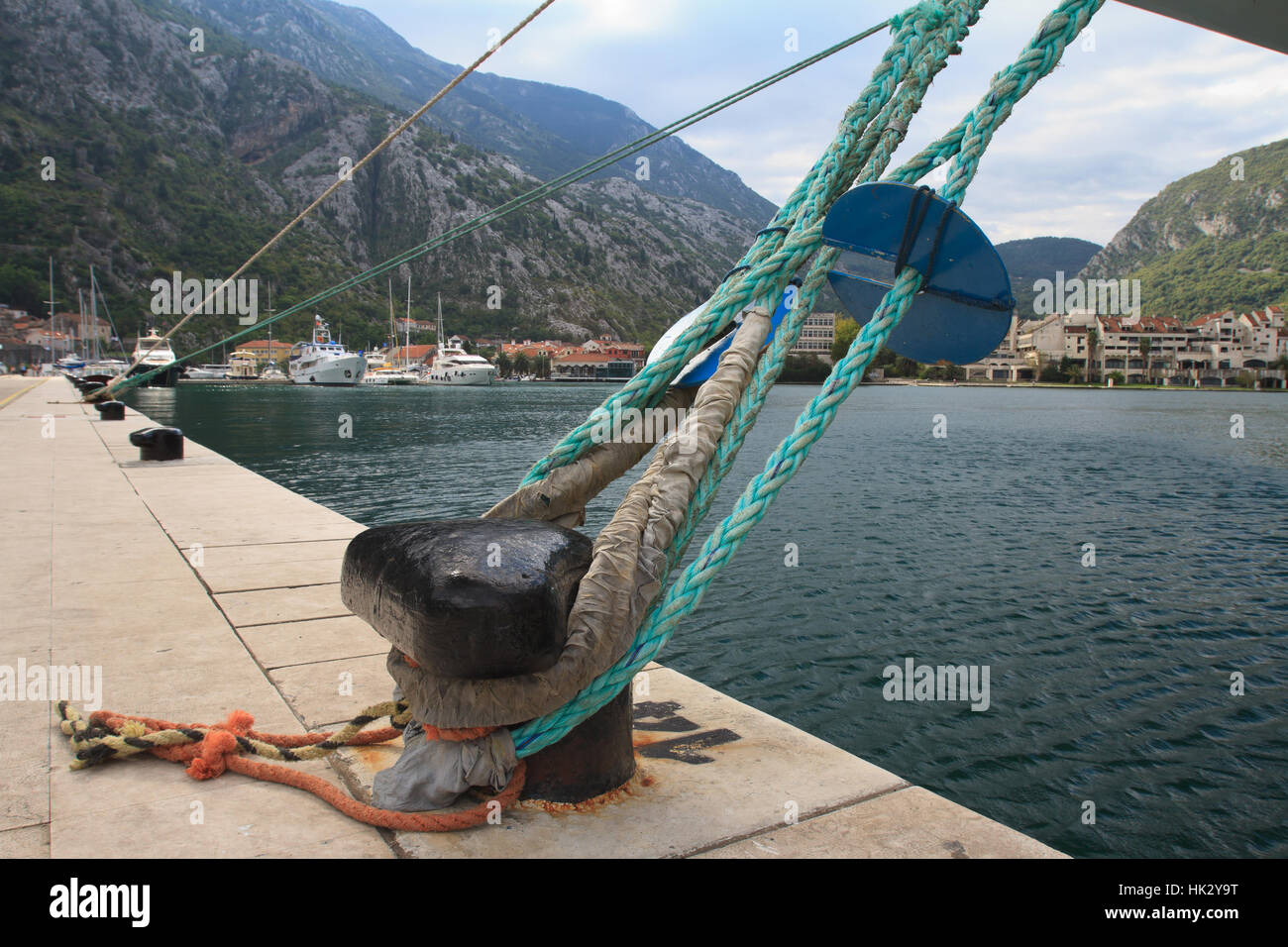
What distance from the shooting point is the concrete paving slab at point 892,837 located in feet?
7.88

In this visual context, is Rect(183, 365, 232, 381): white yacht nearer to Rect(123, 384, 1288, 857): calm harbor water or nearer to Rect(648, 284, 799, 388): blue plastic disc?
Rect(123, 384, 1288, 857): calm harbor water

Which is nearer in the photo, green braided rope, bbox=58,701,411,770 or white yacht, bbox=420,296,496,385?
green braided rope, bbox=58,701,411,770

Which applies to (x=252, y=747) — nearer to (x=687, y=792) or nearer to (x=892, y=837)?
(x=687, y=792)

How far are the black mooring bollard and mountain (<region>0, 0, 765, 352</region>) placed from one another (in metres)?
112

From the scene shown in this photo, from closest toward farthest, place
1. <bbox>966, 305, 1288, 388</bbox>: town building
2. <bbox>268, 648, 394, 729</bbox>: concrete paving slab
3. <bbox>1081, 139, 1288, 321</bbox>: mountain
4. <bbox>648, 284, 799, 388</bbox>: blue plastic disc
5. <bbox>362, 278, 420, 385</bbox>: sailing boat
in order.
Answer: <bbox>648, 284, 799, 388</bbox>: blue plastic disc
<bbox>268, 648, 394, 729</bbox>: concrete paving slab
<bbox>362, 278, 420, 385</bbox>: sailing boat
<bbox>1081, 139, 1288, 321</bbox>: mountain
<bbox>966, 305, 1288, 388</bbox>: town building

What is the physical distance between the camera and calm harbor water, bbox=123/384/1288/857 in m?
5.70

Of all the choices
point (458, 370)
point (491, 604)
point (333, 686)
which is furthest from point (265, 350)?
point (491, 604)

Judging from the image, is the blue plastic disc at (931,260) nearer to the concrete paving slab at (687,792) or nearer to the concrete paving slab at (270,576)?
the concrete paving slab at (687,792)

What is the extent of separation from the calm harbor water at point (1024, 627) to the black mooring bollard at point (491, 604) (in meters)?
3.63

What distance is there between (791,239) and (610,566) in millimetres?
1341

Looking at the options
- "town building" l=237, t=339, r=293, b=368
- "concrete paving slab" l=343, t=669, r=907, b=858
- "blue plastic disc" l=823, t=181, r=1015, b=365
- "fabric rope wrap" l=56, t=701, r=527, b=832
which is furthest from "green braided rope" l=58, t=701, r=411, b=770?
"town building" l=237, t=339, r=293, b=368

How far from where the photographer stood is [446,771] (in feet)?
8.23
